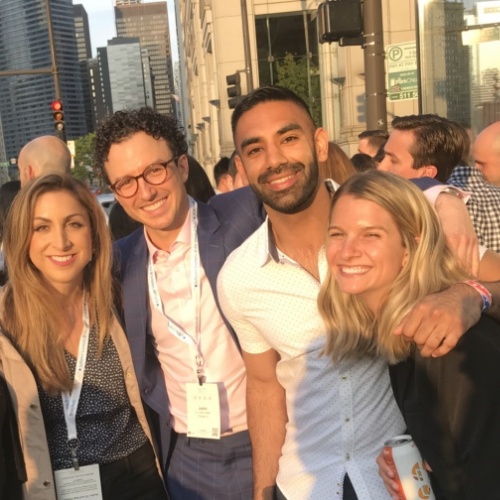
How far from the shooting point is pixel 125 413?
3229mm

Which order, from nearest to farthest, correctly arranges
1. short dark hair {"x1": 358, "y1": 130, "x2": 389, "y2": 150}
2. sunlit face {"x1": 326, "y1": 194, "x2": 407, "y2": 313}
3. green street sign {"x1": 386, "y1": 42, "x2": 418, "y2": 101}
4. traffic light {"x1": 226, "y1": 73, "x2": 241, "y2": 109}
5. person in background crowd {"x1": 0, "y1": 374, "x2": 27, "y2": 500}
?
sunlit face {"x1": 326, "y1": 194, "x2": 407, "y2": 313}, person in background crowd {"x1": 0, "y1": 374, "x2": 27, "y2": 500}, short dark hair {"x1": 358, "y1": 130, "x2": 389, "y2": 150}, green street sign {"x1": 386, "y1": 42, "x2": 418, "y2": 101}, traffic light {"x1": 226, "y1": 73, "x2": 241, "y2": 109}

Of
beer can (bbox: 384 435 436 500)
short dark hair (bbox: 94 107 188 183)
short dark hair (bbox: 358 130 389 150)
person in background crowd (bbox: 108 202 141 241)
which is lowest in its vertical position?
beer can (bbox: 384 435 436 500)

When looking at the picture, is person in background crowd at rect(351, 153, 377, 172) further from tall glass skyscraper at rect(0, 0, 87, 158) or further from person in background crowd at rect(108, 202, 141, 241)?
tall glass skyscraper at rect(0, 0, 87, 158)

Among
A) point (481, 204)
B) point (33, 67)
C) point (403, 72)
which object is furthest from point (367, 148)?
point (33, 67)

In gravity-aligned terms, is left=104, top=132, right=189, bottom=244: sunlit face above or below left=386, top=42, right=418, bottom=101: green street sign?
below

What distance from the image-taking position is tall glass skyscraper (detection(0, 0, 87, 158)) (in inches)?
3297

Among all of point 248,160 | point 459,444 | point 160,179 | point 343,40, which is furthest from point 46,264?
point 343,40

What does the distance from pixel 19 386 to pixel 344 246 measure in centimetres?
155

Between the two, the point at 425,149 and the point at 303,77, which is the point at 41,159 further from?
the point at 303,77

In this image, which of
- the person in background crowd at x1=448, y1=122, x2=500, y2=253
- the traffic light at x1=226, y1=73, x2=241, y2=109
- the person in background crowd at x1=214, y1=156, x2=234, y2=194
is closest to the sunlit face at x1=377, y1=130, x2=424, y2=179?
the person in background crowd at x1=448, y1=122, x2=500, y2=253

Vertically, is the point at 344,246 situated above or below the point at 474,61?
below

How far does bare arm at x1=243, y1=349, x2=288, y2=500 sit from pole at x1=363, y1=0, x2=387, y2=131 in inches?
208

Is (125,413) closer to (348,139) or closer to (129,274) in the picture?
(129,274)

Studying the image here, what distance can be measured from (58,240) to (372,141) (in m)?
5.39
